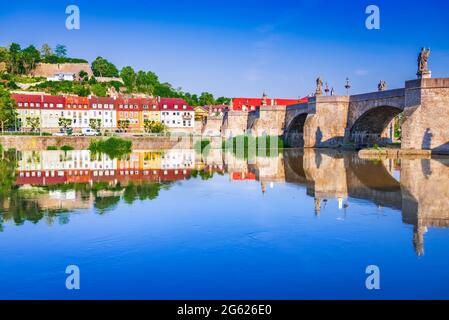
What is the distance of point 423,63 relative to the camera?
36.2 m

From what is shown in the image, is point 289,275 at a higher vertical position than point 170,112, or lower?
lower

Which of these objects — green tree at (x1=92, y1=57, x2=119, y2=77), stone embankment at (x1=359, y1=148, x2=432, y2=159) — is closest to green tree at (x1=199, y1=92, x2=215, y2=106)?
green tree at (x1=92, y1=57, x2=119, y2=77)

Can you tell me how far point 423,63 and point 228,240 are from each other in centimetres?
3110

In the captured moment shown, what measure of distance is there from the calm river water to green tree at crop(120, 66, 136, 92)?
12636 cm

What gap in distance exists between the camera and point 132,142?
56.8 meters

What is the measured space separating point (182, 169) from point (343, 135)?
89.3 ft

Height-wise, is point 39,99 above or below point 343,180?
above

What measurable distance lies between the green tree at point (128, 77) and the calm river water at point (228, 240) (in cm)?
12636

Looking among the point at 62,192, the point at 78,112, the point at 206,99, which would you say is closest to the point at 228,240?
the point at 62,192

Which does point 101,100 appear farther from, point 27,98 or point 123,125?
point 27,98

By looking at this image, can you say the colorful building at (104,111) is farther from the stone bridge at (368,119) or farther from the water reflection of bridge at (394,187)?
the water reflection of bridge at (394,187)

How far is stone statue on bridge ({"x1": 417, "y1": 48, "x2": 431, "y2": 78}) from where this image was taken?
116 feet
